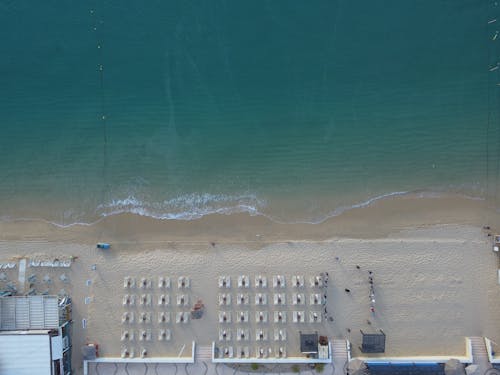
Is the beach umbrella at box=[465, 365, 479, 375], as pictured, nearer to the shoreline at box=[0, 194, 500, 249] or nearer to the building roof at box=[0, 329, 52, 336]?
the shoreline at box=[0, 194, 500, 249]

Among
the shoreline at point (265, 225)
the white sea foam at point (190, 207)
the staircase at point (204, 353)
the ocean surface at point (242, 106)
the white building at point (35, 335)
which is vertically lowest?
the staircase at point (204, 353)

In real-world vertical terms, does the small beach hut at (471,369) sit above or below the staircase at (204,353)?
below

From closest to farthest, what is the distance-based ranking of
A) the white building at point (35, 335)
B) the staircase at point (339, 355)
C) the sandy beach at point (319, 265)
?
the white building at point (35, 335) < the staircase at point (339, 355) < the sandy beach at point (319, 265)

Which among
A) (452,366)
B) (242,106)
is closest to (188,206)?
(242,106)

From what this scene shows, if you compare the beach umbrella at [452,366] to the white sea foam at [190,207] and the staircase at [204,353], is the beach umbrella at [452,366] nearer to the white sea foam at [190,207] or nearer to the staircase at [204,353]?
the white sea foam at [190,207]

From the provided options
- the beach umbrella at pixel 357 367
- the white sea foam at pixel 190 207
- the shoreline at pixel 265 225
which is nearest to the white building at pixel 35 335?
the shoreline at pixel 265 225

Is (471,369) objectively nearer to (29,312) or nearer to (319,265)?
(319,265)

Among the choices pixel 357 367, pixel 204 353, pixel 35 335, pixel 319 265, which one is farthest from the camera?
pixel 319 265
